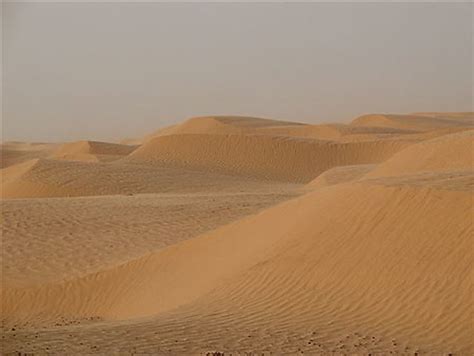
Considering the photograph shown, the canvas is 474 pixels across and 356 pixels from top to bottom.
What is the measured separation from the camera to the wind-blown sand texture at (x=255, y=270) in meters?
9.14

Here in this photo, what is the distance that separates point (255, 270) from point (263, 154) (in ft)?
118

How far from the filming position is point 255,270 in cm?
1247

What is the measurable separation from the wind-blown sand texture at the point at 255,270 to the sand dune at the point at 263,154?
2035cm

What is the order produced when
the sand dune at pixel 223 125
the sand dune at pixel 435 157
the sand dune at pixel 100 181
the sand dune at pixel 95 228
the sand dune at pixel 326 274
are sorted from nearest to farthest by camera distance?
the sand dune at pixel 326 274, the sand dune at pixel 95 228, the sand dune at pixel 435 157, the sand dune at pixel 100 181, the sand dune at pixel 223 125

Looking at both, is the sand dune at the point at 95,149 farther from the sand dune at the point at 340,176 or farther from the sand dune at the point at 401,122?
the sand dune at the point at 340,176

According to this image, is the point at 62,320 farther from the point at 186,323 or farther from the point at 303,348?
the point at 303,348

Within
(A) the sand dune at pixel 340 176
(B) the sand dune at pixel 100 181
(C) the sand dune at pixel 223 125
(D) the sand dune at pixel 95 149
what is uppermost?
(C) the sand dune at pixel 223 125

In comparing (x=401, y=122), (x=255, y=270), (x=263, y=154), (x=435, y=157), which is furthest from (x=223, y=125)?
(x=255, y=270)

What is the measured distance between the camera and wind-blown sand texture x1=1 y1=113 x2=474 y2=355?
30.0ft

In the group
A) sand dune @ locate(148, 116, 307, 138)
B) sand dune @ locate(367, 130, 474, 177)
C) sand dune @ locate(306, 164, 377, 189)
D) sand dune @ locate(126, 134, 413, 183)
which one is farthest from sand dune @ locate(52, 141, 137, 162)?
sand dune @ locate(367, 130, 474, 177)

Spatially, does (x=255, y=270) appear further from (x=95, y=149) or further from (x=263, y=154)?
(x=95, y=149)

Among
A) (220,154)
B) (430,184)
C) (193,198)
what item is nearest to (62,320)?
(430,184)

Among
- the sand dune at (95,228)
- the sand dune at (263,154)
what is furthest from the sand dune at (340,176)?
the sand dune at (263,154)

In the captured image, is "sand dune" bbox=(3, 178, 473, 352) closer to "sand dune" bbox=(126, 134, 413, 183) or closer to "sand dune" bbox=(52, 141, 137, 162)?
"sand dune" bbox=(126, 134, 413, 183)
